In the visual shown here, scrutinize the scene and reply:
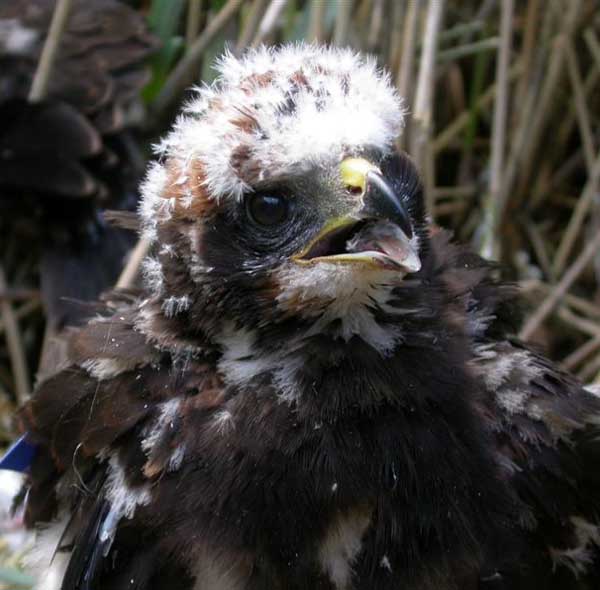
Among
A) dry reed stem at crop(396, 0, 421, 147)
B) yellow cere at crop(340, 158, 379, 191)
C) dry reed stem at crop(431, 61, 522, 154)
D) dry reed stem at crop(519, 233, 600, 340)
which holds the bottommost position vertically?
dry reed stem at crop(519, 233, 600, 340)

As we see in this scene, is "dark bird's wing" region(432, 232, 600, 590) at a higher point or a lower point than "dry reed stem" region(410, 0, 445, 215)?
lower

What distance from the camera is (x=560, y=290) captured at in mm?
2340

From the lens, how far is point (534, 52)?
2.54 meters

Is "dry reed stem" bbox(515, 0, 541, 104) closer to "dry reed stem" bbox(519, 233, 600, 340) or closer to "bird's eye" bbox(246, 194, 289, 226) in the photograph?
"dry reed stem" bbox(519, 233, 600, 340)

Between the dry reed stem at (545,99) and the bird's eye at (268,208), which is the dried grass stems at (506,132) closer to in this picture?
the dry reed stem at (545,99)

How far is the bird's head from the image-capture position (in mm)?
1039

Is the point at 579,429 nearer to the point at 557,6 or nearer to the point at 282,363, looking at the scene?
the point at 282,363

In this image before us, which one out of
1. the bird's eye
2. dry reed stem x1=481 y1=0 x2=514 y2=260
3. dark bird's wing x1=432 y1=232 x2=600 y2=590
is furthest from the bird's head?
dry reed stem x1=481 y1=0 x2=514 y2=260

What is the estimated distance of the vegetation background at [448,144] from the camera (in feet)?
7.91

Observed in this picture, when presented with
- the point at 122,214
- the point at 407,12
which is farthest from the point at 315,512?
the point at 407,12

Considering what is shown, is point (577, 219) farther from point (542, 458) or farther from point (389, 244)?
point (389, 244)

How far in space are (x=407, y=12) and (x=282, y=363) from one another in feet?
3.72

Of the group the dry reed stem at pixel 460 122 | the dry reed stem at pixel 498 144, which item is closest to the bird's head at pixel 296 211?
the dry reed stem at pixel 498 144

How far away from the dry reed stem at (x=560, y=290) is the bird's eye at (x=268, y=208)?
1254 mm
